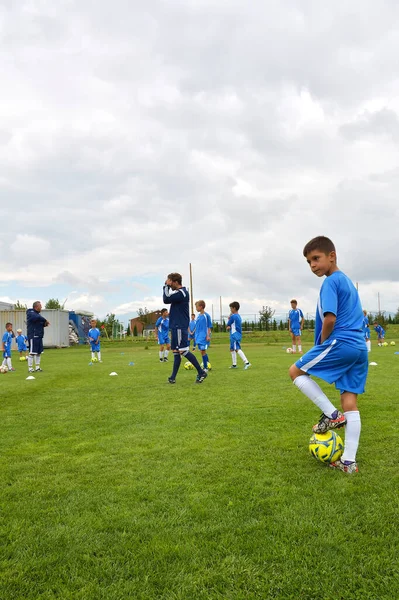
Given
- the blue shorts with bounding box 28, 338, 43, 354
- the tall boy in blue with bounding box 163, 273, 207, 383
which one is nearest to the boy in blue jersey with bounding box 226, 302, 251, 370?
the tall boy in blue with bounding box 163, 273, 207, 383

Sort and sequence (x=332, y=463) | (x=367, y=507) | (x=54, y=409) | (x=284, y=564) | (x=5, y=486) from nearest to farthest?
(x=284, y=564) < (x=367, y=507) < (x=5, y=486) < (x=332, y=463) < (x=54, y=409)

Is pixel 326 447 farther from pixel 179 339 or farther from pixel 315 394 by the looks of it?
pixel 179 339

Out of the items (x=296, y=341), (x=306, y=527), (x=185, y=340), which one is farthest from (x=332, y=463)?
(x=296, y=341)

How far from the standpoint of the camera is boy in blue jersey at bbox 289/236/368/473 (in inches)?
162

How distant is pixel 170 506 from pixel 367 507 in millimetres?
1406

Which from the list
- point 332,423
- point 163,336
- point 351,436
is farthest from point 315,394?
point 163,336

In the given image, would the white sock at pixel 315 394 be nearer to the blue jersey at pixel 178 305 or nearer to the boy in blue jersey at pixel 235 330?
the blue jersey at pixel 178 305

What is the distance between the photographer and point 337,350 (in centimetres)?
413

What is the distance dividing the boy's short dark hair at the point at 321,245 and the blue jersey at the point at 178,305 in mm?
6052

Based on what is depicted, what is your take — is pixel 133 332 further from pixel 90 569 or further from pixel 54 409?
pixel 90 569

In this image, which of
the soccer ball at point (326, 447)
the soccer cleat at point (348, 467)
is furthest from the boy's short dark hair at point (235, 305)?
the soccer cleat at point (348, 467)

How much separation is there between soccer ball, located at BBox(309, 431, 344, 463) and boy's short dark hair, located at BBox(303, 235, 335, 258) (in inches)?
69.3

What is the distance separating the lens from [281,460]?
430cm

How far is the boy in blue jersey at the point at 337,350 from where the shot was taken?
4.11 m
